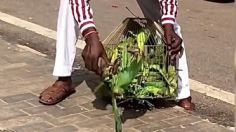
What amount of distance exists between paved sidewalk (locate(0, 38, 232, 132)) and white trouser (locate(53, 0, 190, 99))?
0.75 ft

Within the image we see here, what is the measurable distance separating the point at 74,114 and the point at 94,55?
0.81 m

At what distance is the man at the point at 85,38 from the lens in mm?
4574

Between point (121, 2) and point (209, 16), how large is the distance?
1.43m

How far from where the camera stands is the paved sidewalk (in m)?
4.82

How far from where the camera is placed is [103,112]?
5.12m

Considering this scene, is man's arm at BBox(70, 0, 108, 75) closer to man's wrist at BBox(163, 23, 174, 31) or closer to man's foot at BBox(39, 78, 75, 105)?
man's wrist at BBox(163, 23, 174, 31)

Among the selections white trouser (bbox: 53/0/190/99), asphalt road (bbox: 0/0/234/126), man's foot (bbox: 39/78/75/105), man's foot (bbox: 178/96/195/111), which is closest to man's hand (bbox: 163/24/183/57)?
white trouser (bbox: 53/0/190/99)

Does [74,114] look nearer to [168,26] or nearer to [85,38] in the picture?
[85,38]

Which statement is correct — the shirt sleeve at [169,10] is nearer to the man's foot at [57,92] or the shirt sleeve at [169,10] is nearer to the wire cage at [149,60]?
the wire cage at [149,60]

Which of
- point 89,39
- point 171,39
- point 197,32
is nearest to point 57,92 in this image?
point 89,39

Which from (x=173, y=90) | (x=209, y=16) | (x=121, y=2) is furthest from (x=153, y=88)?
(x=121, y=2)

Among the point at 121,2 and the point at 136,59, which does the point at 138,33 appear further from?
the point at 121,2

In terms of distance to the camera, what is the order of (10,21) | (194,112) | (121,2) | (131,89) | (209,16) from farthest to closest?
1. (121,2)
2. (209,16)
3. (10,21)
4. (194,112)
5. (131,89)

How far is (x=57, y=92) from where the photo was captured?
5328 mm
